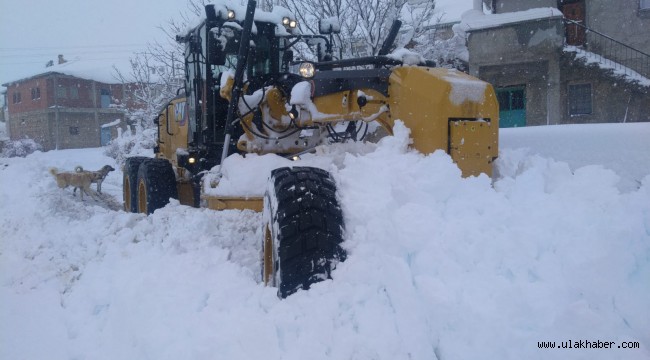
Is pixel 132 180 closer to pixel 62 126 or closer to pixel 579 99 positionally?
pixel 579 99

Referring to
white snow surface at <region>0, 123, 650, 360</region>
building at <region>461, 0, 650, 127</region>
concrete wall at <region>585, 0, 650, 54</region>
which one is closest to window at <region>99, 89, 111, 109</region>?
building at <region>461, 0, 650, 127</region>

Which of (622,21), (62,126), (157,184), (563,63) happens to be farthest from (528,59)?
(62,126)

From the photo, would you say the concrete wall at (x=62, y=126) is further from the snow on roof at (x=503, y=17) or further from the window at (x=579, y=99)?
the window at (x=579, y=99)

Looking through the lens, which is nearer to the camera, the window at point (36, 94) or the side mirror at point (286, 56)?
the side mirror at point (286, 56)

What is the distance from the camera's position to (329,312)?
2914mm

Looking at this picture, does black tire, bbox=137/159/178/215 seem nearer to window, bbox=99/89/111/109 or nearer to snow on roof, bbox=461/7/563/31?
snow on roof, bbox=461/7/563/31

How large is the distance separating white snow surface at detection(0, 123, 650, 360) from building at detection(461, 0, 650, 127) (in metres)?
15.6

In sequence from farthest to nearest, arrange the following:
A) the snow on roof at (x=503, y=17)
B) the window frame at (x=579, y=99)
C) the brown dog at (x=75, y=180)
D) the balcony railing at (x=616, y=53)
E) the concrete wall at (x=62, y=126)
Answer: the concrete wall at (x=62, y=126) < the window frame at (x=579, y=99) < the balcony railing at (x=616, y=53) < the snow on roof at (x=503, y=17) < the brown dog at (x=75, y=180)

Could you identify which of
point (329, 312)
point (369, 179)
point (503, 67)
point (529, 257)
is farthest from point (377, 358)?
point (503, 67)

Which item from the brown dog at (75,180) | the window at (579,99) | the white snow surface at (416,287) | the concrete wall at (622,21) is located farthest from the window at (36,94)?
the white snow surface at (416,287)

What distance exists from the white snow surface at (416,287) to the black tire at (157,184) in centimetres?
260

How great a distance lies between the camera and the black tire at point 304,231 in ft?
10.9

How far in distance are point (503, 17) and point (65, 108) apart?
112 feet

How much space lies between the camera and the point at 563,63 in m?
19.0
